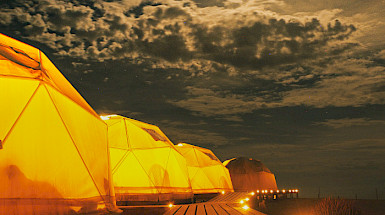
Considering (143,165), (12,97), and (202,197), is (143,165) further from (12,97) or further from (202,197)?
(202,197)

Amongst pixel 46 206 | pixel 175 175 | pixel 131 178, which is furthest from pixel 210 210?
pixel 175 175

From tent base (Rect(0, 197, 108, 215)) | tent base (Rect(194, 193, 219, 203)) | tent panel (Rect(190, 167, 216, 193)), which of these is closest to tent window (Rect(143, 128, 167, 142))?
tent base (Rect(194, 193, 219, 203))

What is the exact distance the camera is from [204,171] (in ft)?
97.8

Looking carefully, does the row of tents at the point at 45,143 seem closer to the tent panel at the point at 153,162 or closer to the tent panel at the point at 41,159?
the tent panel at the point at 41,159

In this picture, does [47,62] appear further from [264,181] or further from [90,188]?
[264,181]

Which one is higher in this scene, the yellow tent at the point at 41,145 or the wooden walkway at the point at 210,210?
the yellow tent at the point at 41,145

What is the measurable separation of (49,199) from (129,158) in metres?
9.48

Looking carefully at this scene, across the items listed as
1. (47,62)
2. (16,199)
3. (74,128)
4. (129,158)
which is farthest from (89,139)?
(129,158)

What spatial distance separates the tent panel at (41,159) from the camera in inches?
268

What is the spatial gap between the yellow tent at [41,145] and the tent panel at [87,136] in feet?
0.09

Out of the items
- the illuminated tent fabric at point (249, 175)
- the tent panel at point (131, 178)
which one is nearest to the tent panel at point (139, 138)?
the tent panel at point (131, 178)

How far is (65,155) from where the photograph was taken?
8.05m

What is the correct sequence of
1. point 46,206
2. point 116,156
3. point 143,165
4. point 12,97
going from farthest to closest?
point 143,165
point 116,156
point 12,97
point 46,206

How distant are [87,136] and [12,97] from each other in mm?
2588
